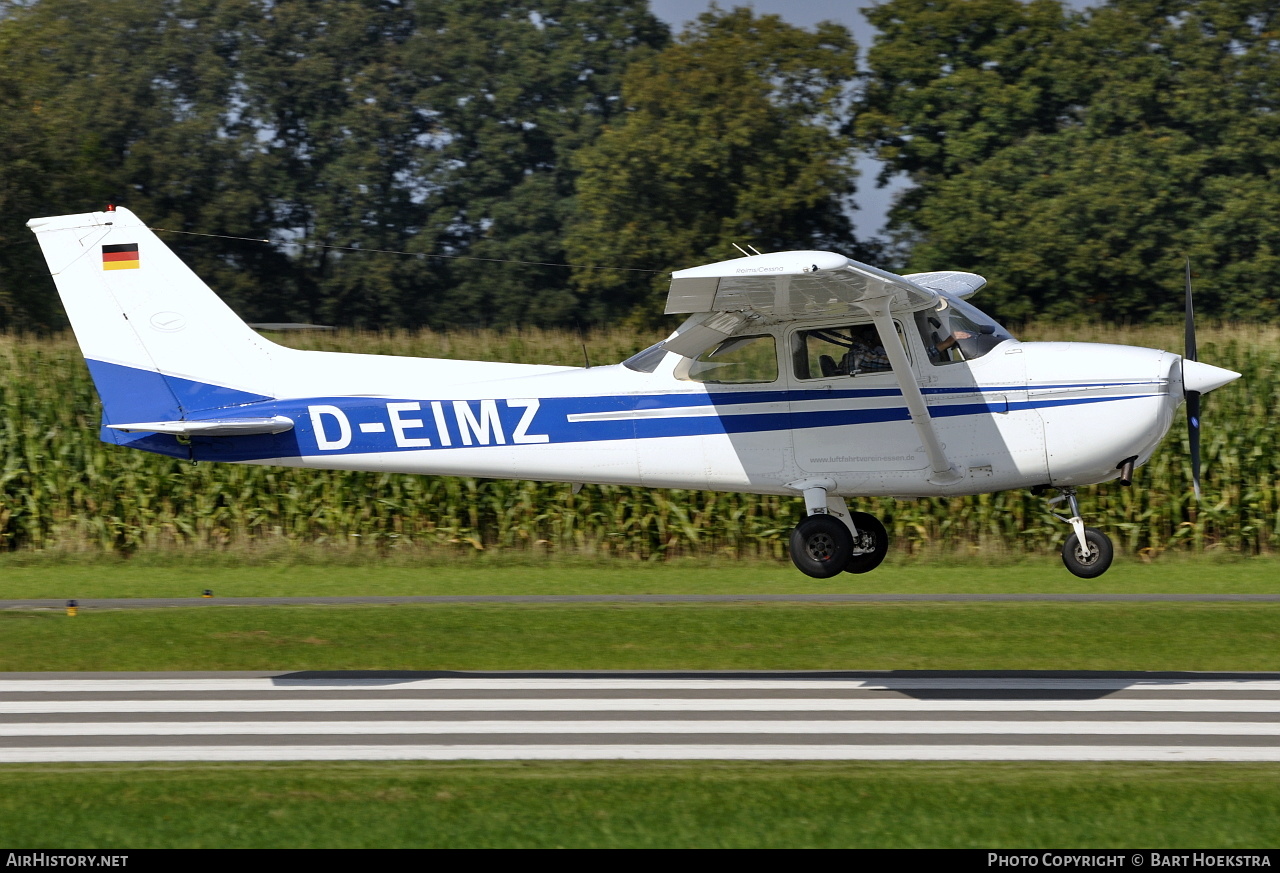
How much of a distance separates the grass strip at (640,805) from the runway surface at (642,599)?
719 cm

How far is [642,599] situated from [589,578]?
2.09m

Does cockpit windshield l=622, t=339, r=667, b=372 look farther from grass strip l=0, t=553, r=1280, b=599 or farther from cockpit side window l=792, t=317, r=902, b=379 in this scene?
grass strip l=0, t=553, r=1280, b=599

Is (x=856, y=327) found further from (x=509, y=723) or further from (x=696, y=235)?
(x=696, y=235)

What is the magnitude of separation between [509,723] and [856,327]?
412 cm

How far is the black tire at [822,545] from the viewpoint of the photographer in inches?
456

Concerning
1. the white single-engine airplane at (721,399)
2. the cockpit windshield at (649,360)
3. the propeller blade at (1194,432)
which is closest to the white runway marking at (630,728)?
the white single-engine airplane at (721,399)

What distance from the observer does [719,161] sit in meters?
34.9

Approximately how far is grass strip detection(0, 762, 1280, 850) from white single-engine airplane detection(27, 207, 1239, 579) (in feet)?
9.36

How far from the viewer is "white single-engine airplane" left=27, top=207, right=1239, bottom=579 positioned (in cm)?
1102

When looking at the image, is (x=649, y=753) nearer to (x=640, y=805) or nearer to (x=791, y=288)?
(x=640, y=805)

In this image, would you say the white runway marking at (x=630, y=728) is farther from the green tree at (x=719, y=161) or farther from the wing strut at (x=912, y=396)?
the green tree at (x=719, y=161)

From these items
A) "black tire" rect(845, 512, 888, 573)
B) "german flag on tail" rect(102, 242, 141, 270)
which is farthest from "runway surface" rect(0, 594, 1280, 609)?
"german flag on tail" rect(102, 242, 141, 270)

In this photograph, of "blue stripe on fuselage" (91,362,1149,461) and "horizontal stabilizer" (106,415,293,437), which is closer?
"blue stripe on fuselage" (91,362,1149,461)
